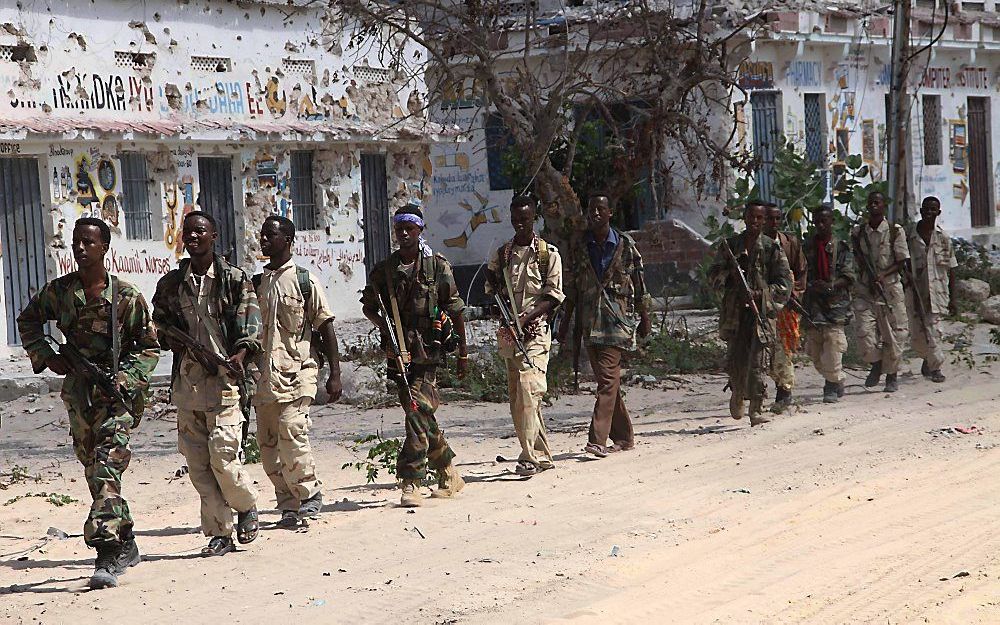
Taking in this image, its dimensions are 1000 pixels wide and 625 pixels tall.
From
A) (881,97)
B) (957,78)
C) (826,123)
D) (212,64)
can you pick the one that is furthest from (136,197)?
(957,78)

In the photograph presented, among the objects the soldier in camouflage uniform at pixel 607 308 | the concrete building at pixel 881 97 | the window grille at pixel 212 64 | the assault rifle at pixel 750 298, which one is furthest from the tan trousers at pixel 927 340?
the window grille at pixel 212 64

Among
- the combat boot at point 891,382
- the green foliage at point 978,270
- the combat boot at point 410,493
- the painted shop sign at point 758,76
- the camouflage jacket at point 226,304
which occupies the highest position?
the painted shop sign at point 758,76

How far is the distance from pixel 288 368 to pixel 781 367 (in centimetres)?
507

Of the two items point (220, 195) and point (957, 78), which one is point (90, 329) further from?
point (957, 78)

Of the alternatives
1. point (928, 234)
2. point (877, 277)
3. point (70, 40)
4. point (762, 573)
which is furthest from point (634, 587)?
point (70, 40)

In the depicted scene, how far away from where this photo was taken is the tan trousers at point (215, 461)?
6.75m

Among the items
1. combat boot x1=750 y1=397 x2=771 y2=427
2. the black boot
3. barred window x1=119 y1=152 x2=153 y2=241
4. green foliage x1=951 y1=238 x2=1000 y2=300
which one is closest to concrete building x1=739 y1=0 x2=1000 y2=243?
green foliage x1=951 y1=238 x2=1000 y2=300

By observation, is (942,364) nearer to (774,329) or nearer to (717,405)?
(717,405)

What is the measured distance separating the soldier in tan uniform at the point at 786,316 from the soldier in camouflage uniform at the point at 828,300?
2.27 feet

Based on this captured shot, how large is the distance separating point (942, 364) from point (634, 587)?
9036 millimetres

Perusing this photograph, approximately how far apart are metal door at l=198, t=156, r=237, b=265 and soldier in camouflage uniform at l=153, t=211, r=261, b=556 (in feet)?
35.3

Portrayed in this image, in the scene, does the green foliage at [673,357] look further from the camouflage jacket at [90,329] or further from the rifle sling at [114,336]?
the rifle sling at [114,336]

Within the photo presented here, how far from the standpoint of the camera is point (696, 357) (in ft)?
49.0

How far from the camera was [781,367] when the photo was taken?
11305 mm
